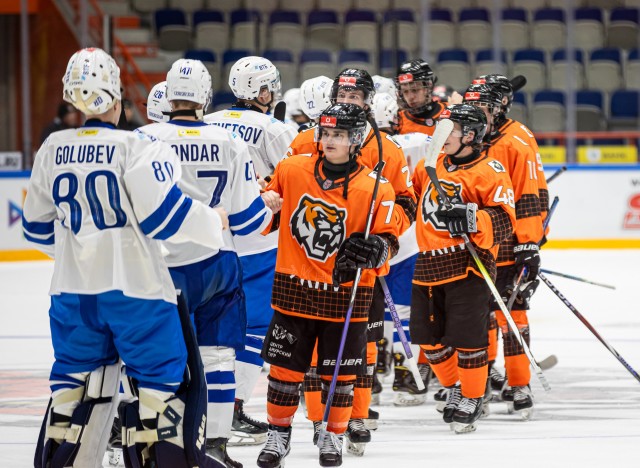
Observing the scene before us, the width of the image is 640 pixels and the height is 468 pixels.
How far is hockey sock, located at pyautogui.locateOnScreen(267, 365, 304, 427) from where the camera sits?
392cm

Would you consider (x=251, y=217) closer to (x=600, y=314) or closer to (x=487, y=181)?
(x=487, y=181)

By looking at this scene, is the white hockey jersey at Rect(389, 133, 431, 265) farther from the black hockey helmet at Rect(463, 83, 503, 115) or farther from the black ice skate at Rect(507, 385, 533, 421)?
the black ice skate at Rect(507, 385, 533, 421)

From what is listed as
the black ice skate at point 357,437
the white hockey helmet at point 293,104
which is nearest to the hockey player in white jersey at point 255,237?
the black ice skate at point 357,437

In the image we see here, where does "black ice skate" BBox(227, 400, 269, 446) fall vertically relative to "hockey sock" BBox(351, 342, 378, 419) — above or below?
below

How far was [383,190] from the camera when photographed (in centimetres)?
400

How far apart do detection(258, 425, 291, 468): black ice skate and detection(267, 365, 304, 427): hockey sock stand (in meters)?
0.02

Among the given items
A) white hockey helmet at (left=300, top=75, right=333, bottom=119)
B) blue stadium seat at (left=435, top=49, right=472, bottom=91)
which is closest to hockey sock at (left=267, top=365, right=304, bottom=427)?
white hockey helmet at (left=300, top=75, right=333, bottom=119)

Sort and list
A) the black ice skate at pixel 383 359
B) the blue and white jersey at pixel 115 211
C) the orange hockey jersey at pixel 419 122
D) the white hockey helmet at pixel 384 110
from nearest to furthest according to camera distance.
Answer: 1. the blue and white jersey at pixel 115 211
2. the white hockey helmet at pixel 384 110
3. the orange hockey jersey at pixel 419 122
4. the black ice skate at pixel 383 359

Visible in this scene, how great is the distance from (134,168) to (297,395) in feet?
3.71

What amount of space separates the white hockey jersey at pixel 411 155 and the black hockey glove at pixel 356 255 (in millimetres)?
1560

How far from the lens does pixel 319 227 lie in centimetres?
394

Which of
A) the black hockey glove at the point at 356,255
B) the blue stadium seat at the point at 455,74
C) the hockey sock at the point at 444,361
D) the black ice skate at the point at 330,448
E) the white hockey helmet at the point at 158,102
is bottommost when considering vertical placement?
the black ice skate at the point at 330,448

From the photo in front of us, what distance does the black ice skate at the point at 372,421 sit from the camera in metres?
4.68

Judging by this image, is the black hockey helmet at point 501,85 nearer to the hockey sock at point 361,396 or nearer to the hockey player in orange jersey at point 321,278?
the hockey player in orange jersey at point 321,278
